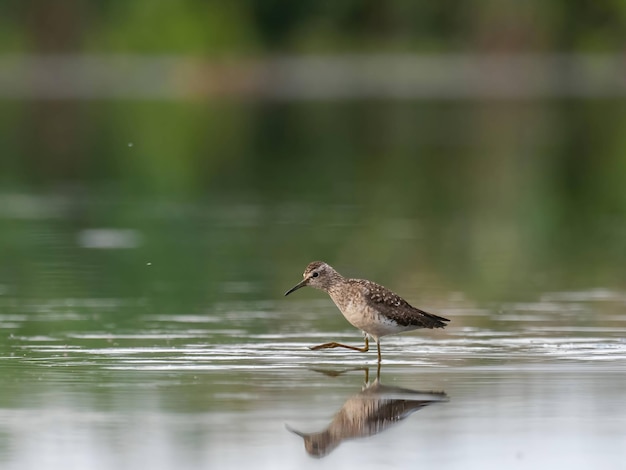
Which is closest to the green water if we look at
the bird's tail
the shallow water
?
the shallow water

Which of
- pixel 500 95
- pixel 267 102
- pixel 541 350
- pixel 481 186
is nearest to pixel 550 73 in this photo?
pixel 500 95

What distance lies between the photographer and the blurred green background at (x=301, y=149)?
16.4m

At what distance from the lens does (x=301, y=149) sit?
110 feet

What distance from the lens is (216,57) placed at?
216 feet

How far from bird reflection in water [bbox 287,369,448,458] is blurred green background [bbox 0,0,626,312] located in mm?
4033

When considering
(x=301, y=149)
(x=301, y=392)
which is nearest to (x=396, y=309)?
(x=301, y=392)

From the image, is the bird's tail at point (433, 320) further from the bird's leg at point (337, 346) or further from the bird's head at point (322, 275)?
the bird's head at point (322, 275)

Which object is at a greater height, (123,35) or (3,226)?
(123,35)


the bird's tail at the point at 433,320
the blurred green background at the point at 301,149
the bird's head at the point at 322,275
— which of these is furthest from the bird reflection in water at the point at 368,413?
the blurred green background at the point at 301,149

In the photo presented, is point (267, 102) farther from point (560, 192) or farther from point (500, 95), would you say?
point (560, 192)

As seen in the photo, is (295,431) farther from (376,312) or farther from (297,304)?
(297,304)

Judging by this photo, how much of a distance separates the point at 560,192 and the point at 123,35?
162 ft

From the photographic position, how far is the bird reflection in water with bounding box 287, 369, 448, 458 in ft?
28.2

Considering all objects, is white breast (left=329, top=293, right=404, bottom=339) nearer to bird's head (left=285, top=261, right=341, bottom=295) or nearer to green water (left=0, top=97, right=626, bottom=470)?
green water (left=0, top=97, right=626, bottom=470)
